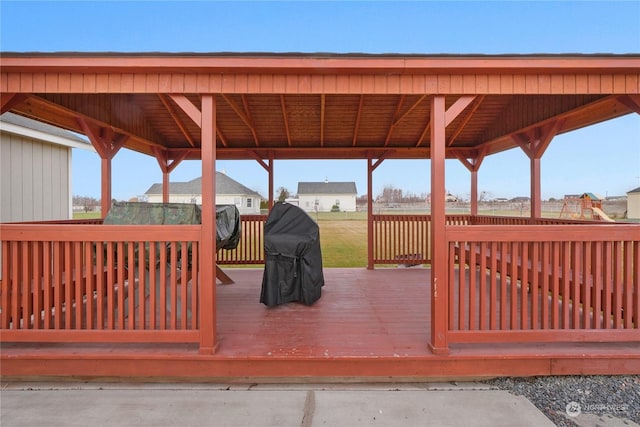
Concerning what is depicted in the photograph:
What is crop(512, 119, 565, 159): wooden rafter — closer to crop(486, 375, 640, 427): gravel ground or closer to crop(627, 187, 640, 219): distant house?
crop(486, 375, 640, 427): gravel ground

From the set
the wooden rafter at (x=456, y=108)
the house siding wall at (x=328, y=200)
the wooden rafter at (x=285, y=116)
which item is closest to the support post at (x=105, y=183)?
the wooden rafter at (x=285, y=116)

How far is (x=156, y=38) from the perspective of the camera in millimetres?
Answer: 29906

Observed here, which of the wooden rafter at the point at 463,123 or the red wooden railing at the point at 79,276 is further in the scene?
the wooden rafter at the point at 463,123

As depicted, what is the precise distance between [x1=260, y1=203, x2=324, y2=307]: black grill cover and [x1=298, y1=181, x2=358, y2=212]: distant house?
119ft

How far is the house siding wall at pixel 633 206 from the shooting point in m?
22.7

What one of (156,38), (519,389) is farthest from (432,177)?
(156,38)

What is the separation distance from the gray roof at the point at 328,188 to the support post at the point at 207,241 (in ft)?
127

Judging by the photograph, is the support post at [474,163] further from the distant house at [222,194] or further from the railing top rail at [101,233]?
the distant house at [222,194]

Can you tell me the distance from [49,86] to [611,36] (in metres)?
39.0

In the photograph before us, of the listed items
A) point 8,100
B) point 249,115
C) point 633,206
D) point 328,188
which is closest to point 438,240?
point 249,115

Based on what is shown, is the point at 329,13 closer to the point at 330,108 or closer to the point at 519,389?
the point at 330,108

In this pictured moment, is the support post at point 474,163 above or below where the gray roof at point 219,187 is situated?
below

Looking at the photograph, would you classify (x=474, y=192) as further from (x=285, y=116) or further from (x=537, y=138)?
(x=285, y=116)

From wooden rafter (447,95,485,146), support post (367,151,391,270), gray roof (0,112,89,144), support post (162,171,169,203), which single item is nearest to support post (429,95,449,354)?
wooden rafter (447,95,485,146)
